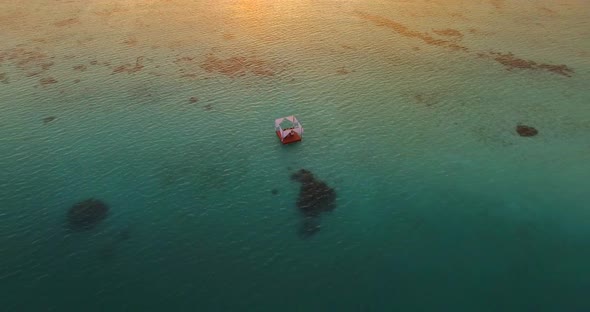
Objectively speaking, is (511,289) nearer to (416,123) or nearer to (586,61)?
(416,123)

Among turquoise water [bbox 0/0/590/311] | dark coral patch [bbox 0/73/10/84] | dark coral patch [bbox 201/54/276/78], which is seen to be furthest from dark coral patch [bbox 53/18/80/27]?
dark coral patch [bbox 201/54/276/78]

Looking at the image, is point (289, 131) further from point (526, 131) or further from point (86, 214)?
point (526, 131)

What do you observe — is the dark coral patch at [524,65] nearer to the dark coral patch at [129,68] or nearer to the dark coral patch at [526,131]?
the dark coral patch at [526,131]

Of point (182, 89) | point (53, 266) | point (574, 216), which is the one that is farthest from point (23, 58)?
point (574, 216)

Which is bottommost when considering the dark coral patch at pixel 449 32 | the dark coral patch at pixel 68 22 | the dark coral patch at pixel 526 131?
the dark coral patch at pixel 526 131

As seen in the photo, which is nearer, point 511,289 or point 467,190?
point 511,289

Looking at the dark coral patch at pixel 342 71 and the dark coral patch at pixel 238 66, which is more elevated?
the dark coral patch at pixel 238 66

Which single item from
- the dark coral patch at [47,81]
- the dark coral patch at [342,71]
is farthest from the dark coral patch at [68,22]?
the dark coral patch at [342,71]
